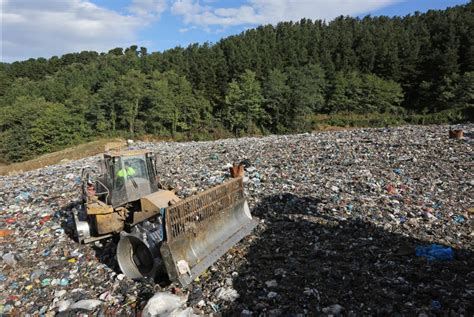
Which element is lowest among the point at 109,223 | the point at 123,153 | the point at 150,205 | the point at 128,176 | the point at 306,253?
the point at 306,253

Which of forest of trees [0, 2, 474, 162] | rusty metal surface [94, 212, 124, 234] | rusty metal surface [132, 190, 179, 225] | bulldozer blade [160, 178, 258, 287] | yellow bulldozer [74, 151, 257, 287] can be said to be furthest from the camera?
forest of trees [0, 2, 474, 162]

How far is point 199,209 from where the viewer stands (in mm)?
4648

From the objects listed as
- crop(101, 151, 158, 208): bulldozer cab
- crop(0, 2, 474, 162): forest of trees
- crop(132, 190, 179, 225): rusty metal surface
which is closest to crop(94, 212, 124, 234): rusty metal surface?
crop(101, 151, 158, 208): bulldozer cab

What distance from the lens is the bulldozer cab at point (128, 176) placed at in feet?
17.5

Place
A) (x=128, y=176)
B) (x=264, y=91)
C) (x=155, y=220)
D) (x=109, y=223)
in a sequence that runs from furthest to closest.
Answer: (x=264, y=91)
(x=128, y=176)
(x=109, y=223)
(x=155, y=220)

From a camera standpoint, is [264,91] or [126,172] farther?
[264,91]

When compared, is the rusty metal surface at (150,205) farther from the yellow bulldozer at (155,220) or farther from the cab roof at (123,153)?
the cab roof at (123,153)

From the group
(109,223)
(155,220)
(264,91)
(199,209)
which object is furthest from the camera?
(264,91)

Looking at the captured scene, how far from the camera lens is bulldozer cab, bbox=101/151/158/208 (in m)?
5.34

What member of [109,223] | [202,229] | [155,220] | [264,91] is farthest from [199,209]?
[264,91]

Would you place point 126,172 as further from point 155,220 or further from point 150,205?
point 155,220

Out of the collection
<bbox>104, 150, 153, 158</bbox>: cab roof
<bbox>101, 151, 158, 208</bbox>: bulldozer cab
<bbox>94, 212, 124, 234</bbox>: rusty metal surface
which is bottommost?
<bbox>94, 212, 124, 234</bbox>: rusty metal surface

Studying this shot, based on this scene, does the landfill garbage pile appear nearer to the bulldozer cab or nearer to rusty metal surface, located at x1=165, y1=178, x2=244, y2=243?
rusty metal surface, located at x1=165, y1=178, x2=244, y2=243

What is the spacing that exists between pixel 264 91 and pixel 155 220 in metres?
38.0
